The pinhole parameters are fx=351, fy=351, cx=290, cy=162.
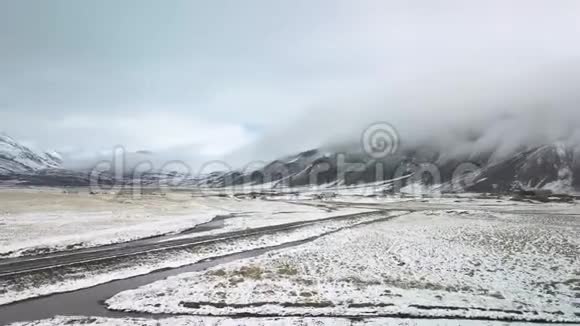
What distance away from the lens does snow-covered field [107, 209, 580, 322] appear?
1507 centimetres

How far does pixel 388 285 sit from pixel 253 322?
785 cm

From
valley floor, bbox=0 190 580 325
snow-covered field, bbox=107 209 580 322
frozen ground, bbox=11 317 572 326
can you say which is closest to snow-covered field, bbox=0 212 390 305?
valley floor, bbox=0 190 580 325

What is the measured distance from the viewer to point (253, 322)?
1388 cm

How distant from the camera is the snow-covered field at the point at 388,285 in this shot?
49.4ft

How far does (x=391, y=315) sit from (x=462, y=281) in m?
6.46

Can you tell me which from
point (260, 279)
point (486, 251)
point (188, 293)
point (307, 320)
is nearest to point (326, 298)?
point (307, 320)

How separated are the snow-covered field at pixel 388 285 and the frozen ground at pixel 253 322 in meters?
0.60

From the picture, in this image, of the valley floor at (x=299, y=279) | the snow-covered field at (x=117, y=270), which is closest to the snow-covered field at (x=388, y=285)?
the valley floor at (x=299, y=279)

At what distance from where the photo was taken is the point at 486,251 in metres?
25.9

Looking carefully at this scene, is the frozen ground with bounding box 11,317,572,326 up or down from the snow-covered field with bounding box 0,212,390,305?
down

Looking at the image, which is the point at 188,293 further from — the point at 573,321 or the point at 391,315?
the point at 573,321

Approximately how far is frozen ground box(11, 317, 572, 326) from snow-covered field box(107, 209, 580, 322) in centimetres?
60

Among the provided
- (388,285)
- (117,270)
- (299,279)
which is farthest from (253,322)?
(117,270)

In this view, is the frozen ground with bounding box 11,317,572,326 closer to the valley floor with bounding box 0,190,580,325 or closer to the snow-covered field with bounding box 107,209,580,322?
the valley floor with bounding box 0,190,580,325
